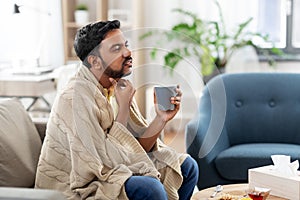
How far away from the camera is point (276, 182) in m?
2.53

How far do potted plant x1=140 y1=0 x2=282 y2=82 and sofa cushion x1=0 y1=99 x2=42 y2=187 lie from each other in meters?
2.47

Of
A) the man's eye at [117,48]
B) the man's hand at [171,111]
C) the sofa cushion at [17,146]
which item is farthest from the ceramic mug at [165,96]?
the sofa cushion at [17,146]

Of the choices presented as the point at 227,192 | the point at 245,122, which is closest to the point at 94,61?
the point at 227,192

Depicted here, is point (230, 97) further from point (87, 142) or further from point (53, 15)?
point (53, 15)

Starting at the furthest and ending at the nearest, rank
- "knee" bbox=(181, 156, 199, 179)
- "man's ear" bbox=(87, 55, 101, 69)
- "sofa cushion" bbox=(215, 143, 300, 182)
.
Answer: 1. "sofa cushion" bbox=(215, 143, 300, 182)
2. "knee" bbox=(181, 156, 199, 179)
3. "man's ear" bbox=(87, 55, 101, 69)

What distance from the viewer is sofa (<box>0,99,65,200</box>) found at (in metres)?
2.54

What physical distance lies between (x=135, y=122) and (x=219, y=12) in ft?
10.3

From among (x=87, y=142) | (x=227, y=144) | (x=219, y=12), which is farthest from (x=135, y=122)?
(x=219, y=12)

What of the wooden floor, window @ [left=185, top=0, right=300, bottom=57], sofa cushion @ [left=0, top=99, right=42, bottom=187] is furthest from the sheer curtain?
the wooden floor

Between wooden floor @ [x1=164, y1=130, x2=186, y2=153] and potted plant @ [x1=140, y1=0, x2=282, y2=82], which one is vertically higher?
potted plant @ [x1=140, y1=0, x2=282, y2=82]

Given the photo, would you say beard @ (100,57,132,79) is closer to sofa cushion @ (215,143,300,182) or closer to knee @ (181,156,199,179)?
knee @ (181,156,199,179)

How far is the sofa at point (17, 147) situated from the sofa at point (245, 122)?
1.00m

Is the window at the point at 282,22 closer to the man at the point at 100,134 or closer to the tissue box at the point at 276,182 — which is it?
the tissue box at the point at 276,182

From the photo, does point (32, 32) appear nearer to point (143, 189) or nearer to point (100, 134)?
point (100, 134)
